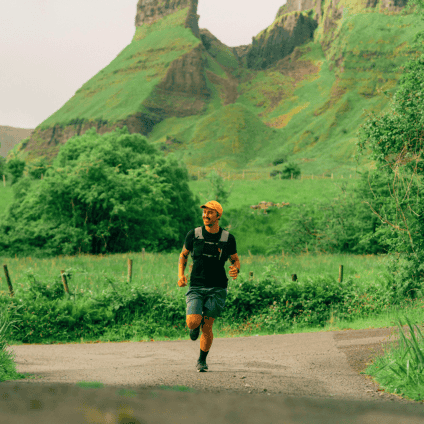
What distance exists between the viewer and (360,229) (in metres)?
32.5

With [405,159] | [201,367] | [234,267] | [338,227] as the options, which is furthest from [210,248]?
[338,227]

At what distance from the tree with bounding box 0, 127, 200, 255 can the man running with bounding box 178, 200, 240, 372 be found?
24634 millimetres

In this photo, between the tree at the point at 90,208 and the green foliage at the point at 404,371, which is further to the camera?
the tree at the point at 90,208

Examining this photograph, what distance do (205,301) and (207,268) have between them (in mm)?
456

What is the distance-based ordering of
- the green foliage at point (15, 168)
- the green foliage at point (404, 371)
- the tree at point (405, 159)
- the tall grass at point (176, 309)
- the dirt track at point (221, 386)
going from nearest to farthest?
1. the dirt track at point (221, 386)
2. the green foliage at point (404, 371)
3. the tall grass at point (176, 309)
4. the tree at point (405, 159)
5. the green foliage at point (15, 168)

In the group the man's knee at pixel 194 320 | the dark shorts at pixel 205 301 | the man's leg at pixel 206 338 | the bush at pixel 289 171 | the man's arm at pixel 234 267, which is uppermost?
the bush at pixel 289 171

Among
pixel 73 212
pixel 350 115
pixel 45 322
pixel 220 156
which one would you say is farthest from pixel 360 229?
pixel 350 115

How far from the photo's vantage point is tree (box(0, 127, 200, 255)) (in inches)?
1197

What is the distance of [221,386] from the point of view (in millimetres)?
5184

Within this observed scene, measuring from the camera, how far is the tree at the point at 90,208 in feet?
99.8

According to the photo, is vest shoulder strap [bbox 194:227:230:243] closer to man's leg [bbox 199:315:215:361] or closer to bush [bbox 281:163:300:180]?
man's leg [bbox 199:315:215:361]

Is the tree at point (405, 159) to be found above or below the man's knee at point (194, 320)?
above

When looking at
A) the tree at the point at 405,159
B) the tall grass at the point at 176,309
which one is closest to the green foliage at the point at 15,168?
the tall grass at the point at 176,309

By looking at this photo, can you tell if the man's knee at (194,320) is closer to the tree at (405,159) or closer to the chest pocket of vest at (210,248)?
the chest pocket of vest at (210,248)
